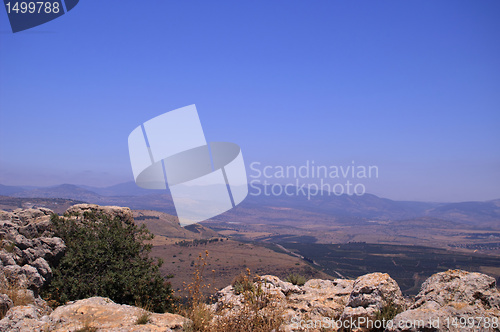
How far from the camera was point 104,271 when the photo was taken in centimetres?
941

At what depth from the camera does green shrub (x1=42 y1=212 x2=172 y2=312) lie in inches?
336

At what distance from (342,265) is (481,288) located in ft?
270

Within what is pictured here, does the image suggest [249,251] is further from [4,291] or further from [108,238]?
[4,291]

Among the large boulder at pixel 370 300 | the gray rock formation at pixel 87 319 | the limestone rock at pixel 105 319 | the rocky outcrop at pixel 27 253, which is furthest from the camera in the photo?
the rocky outcrop at pixel 27 253

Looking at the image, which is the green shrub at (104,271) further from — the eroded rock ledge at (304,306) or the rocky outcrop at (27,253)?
the eroded rock ledge at (304,306)

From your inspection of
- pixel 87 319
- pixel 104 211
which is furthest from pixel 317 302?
pixel 104 211

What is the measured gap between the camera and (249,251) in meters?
75.6

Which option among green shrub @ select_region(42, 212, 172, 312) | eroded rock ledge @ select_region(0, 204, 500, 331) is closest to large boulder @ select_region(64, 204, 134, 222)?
green shrub @ select_region(42, 212, 172, 312)

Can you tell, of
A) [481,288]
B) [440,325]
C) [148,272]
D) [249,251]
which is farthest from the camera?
[249,251]

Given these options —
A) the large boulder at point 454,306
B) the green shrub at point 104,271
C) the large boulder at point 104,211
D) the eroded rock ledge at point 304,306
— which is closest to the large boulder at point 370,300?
the eroded rock ledge at point 304,306

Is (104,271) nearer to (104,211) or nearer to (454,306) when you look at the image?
(104,211)

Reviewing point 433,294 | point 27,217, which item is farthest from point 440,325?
point 27,217

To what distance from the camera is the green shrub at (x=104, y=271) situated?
8547 mm

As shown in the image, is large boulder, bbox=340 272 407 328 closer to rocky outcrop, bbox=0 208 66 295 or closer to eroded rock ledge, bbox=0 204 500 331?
eroded rock ledge, bbox=0 204 500 331
